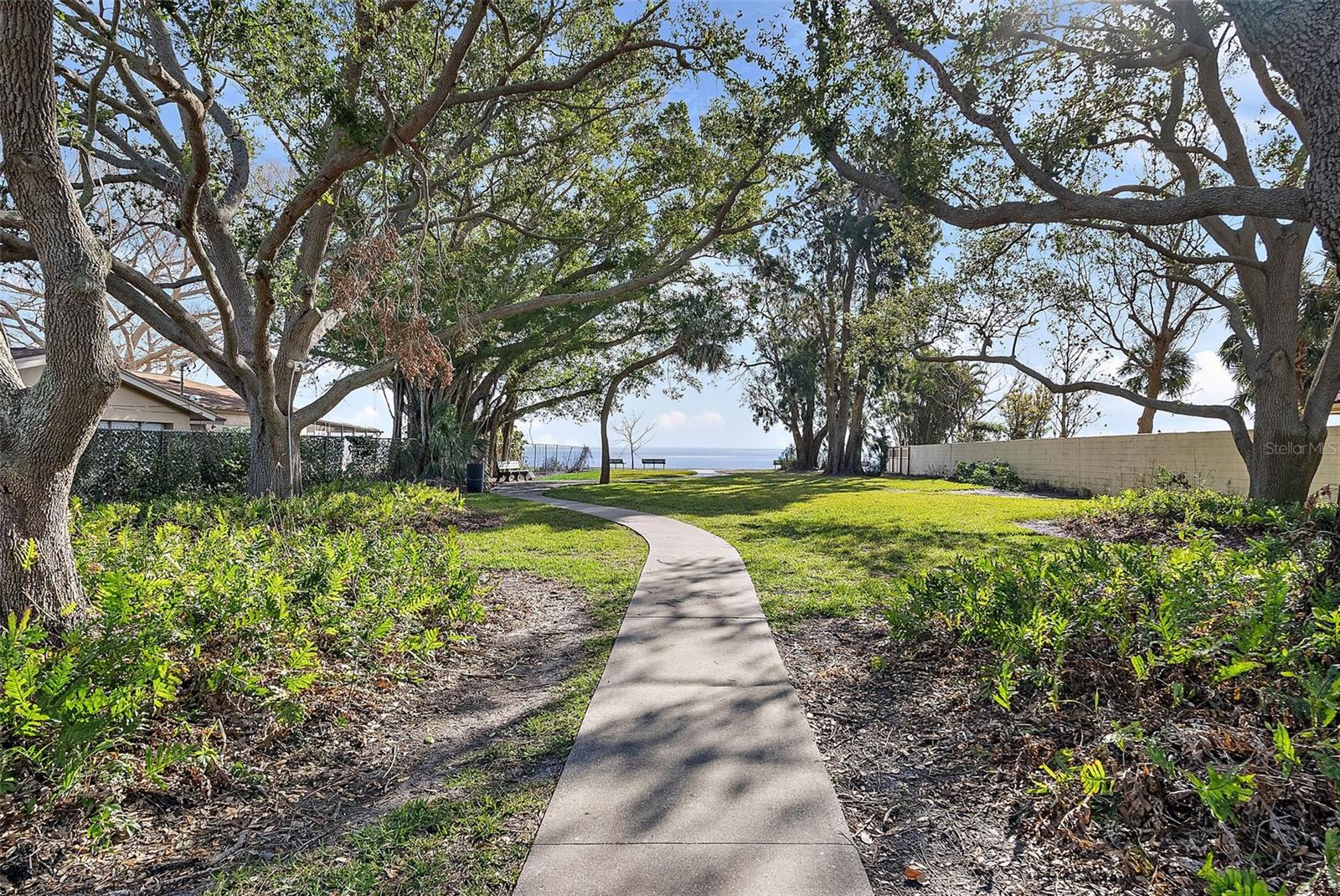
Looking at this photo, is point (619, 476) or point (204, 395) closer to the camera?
point (204, 395)

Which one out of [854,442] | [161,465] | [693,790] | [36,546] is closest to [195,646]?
[36,546]

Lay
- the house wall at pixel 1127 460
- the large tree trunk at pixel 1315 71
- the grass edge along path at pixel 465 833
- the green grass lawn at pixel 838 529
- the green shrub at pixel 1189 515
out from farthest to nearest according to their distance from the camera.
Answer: the house wall at pixel 1127 460
the green shrub at pixel 1189 515
the green grass lawn at pixel 838 529
the large tree trunk at pixel 1315 71
the grass edge along path at pixel 465 833

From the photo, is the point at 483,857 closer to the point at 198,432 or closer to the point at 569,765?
the point at 569,765

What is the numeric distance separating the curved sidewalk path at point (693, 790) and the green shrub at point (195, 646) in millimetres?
1416

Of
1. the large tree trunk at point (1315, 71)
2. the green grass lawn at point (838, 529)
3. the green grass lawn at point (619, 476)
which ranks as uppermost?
the large tree trunk at point (1315, 71)

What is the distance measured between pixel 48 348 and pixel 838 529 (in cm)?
956

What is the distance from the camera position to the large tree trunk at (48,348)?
11.0 ft

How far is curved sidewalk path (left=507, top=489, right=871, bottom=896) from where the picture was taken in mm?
2127

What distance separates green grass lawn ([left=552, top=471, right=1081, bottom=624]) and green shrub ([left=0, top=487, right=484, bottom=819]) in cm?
297

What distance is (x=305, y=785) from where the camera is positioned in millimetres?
2795

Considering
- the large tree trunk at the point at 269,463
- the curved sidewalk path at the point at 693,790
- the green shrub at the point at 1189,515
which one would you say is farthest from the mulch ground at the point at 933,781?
the large tree trunk at the point at 269,463

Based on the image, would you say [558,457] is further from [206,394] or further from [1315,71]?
[1315,71]

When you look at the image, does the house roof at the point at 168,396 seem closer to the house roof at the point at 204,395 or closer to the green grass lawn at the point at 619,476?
the house roof at the point at 204,395

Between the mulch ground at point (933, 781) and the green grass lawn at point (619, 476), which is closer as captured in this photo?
the mulch ground at point (933, 781)
